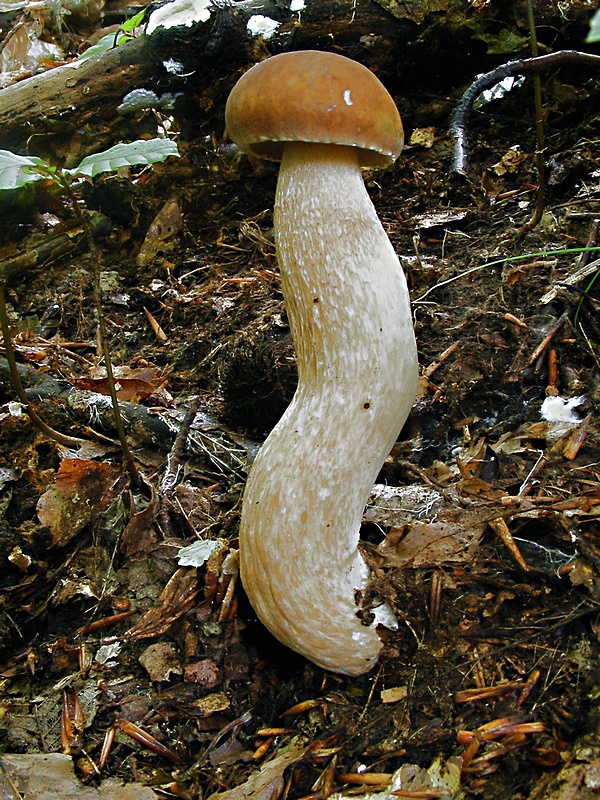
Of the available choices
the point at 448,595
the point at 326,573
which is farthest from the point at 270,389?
the point at 448,595

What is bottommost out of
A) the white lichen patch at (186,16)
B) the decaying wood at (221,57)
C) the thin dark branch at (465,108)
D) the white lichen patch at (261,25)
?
the thin dark branch at (465,108)

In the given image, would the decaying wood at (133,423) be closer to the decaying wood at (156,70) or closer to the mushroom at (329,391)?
the mushroom at (329,391)

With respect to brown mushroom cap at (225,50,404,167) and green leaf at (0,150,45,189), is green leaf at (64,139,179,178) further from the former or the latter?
brown mushroom cap at (225,50,404,167)

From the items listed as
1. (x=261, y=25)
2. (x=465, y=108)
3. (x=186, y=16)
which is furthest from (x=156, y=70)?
(x=465, y=108)

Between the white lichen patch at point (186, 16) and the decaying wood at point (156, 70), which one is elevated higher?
the white lichen patch at point (186, 16)

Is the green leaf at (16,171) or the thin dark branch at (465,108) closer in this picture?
the green leaf at (16,171)

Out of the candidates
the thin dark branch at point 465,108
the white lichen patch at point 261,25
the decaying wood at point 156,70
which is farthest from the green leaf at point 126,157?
the white lichen patch at point 261,25
